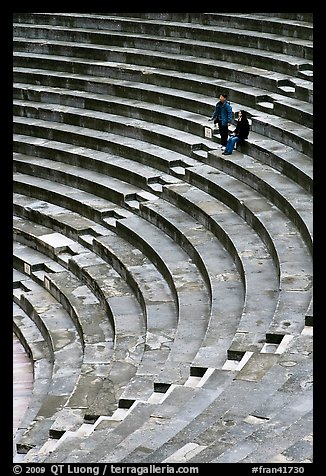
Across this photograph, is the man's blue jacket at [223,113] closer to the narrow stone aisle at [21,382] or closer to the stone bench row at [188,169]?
the stone bench row at [188,169]

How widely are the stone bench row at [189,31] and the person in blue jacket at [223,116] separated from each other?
261 cm

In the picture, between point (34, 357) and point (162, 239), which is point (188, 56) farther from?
point (34, 357)

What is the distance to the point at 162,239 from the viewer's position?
48.0 ft

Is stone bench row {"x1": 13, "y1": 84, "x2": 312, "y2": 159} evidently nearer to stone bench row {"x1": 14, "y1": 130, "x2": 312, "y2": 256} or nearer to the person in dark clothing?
the person in dark clothing

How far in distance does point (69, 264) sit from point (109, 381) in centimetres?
421

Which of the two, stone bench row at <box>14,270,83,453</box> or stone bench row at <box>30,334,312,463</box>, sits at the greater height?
stone bench row at <box>30,334,312,463</box>

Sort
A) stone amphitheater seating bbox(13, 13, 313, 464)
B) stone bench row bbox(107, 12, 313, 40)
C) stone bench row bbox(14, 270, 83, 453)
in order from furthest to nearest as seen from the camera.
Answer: stone bench row bbox(107, 12, 313, 40) → stone bench row bbox(14, 270, 83, 453) → stone amphitheater seating bbox(13, 13, 313, 464)

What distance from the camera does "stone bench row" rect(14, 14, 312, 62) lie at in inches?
716

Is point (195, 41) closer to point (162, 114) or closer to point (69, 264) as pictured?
point (162, 114)

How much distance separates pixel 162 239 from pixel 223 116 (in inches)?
99.6

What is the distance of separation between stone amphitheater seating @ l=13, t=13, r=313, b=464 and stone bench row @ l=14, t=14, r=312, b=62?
0.04 metres

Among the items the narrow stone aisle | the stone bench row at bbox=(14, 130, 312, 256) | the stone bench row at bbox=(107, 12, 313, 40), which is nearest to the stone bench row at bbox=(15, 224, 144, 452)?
the narrow stone aisle

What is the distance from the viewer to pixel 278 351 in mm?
9992
